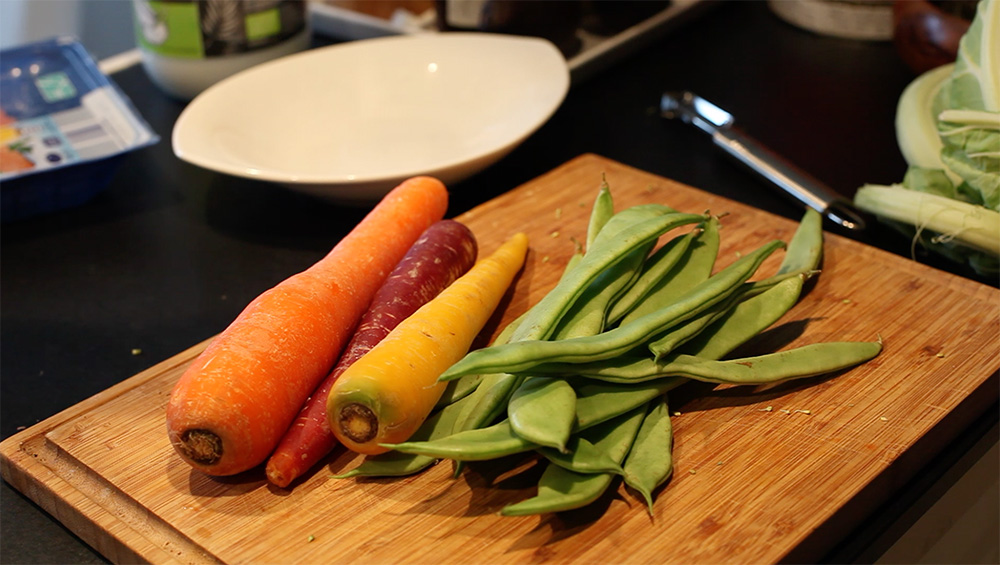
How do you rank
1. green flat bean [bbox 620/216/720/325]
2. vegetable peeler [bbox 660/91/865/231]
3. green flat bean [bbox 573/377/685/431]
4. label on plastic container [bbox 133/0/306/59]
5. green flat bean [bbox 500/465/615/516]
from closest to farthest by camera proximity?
green flat bean [bbox 500/465/615/516] → green flat bean [bbox 573/377/685/431] → green flat bean [bbox 620/216/720/325] → vegetable peeler [bbox 660/91/865/231] → label on plastic container [bbox 133/0/306/59]

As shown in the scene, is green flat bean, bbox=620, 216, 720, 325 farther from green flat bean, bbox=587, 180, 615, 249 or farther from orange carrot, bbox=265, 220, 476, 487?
orange carrot, bbox=265, 220, 476, 487

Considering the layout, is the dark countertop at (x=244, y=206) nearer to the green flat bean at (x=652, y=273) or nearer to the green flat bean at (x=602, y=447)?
the green flat bean at (x=602, y=447)

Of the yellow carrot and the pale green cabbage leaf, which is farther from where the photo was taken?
the pale green cabbage leaf

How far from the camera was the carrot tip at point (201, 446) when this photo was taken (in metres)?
1.08

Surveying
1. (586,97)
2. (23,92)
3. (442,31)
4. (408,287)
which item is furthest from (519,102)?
(23,92)

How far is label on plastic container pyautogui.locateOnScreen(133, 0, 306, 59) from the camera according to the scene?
86.4 inches

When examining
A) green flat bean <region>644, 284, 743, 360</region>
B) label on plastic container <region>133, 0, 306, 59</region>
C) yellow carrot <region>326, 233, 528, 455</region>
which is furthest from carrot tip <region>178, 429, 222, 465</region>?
label on plastic container <region>133, 0, 306, 59</region>

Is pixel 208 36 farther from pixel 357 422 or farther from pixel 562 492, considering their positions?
pixel 562 492

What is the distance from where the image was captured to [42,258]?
1836mm

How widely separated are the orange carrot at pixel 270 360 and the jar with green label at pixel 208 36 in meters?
1.04

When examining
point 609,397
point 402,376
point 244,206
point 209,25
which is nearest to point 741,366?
point 609,397

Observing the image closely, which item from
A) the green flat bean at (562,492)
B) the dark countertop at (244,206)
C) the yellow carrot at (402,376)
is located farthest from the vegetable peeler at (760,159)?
the green flat bean at (562,492)

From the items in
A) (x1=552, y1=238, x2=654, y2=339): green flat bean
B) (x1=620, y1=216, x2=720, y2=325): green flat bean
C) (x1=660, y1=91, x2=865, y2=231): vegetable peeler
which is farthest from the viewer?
(x1=660, y1=91, x2=865, y2=231): vegetable peeler

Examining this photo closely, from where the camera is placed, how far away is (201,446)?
42.9 inches
